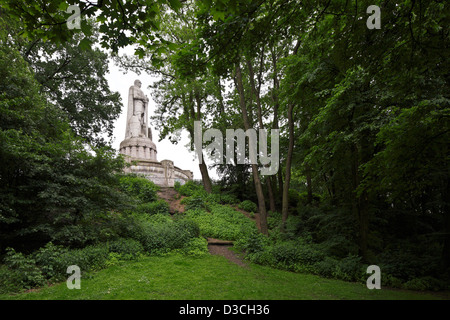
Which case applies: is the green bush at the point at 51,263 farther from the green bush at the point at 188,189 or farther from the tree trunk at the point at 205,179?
the tree trunk at the point at 205,179

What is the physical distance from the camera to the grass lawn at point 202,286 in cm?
517

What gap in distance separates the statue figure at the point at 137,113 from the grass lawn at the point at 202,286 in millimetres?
17930

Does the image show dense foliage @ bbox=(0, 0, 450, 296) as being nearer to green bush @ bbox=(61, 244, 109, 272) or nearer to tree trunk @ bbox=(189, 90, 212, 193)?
→ green bush @ bbox=(61, 244, 109, 272)

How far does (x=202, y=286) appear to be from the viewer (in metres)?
5.83

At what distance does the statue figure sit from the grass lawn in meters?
17.9

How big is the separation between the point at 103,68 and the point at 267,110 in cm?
1568

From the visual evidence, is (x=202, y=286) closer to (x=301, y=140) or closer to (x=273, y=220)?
(x=301, y=140)

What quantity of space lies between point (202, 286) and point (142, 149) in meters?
18.5

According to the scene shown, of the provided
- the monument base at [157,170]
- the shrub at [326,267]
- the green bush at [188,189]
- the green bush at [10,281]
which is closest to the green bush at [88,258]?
the green bush at [10,281]

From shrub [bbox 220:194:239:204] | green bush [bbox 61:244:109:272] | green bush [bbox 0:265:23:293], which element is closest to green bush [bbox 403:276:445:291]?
green bush [bbox 61:244:109:272]

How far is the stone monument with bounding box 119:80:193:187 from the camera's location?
20500 mm

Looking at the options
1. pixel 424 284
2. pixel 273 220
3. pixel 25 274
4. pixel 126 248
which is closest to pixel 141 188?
pixel 126 248

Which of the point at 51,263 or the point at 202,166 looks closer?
the point at 51,263
